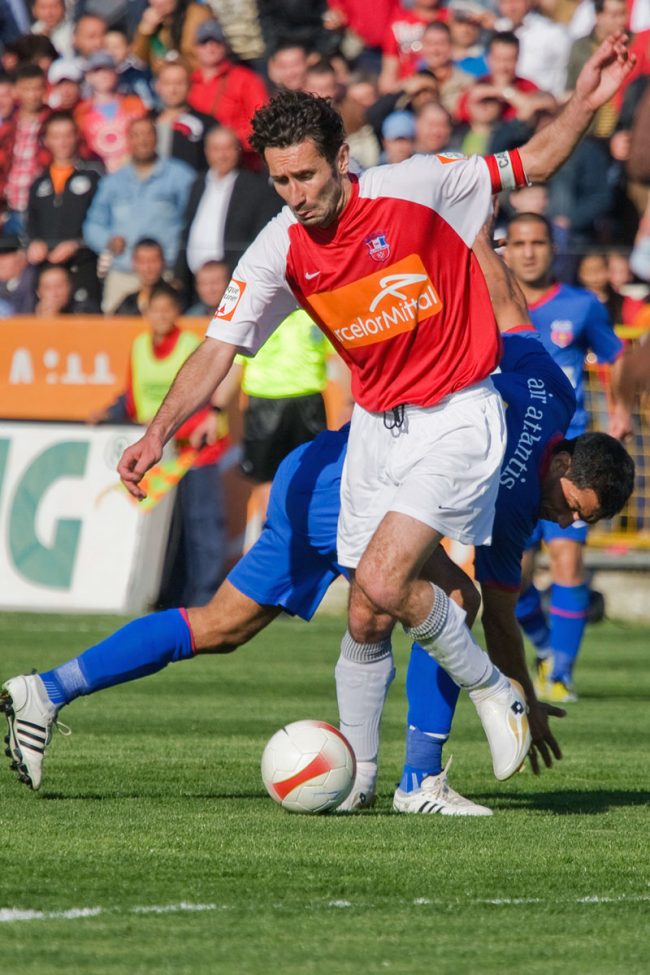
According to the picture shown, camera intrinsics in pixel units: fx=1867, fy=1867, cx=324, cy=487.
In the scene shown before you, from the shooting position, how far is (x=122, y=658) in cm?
673

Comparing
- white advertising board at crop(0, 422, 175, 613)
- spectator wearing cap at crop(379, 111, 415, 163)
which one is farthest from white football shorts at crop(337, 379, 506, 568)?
spectator wearing cap at crop(379, 111, 415, 163)

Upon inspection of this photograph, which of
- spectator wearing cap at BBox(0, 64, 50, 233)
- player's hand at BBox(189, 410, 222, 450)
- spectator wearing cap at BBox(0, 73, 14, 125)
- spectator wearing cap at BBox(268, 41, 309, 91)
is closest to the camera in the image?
player's hand at BBox(189, 410, 222, 450)

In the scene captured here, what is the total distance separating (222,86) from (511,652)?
1233 cm

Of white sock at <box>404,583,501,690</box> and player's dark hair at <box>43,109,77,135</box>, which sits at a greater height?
white sock at <box>404,583,501,690</box>

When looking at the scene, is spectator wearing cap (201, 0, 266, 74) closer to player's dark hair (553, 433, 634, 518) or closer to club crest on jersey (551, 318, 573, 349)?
club crest on jersey (551, 318, 573, 349)

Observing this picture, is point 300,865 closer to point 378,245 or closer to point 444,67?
point 378,245

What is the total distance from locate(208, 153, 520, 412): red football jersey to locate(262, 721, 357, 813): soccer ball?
116 centimetres

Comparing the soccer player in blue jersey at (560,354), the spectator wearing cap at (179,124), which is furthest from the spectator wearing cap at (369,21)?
the soccer player in blue jersey at (560,354)

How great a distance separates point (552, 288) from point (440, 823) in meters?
5.39

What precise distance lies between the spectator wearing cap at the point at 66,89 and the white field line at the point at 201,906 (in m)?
14.1

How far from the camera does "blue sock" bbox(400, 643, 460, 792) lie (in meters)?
6.62

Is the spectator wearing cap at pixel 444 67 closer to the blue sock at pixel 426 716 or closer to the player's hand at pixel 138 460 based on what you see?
the blue sock at pixel 426 716

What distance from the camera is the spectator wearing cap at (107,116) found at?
18656 mm

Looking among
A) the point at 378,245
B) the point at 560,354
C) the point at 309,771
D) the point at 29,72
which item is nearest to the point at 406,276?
the point at 378,245
